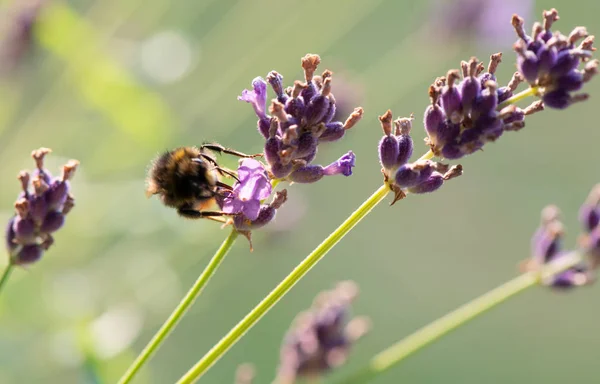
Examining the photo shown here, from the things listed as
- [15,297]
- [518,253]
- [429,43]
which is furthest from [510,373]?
[15,297]

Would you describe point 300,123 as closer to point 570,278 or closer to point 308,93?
point 308,93

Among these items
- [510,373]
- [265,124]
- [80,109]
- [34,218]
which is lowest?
[510,373]

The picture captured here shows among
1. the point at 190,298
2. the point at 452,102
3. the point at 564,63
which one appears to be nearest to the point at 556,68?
the point at 564,63

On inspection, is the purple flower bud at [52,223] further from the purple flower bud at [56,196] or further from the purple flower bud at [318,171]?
the purple flower bud at [318,171]

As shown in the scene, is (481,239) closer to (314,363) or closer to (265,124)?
(314,363)

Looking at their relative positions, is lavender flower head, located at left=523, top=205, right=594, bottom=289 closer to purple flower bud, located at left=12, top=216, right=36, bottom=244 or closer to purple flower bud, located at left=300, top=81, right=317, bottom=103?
purple flower bud, located at left=300, top=81, right=317, bottom=103

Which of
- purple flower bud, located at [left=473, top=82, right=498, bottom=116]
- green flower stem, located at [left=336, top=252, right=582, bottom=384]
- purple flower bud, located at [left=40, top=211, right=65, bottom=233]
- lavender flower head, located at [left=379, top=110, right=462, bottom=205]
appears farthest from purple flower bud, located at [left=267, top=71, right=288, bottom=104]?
green flower stem, located at [left=336, top=252, right=582, bottom=384]

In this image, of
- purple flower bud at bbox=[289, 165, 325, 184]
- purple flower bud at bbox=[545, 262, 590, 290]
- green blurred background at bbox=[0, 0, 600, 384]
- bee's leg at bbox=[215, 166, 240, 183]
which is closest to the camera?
purple flower bud at bbox=[289, 165, 325, 184]

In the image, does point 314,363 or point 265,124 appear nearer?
point 265,124
